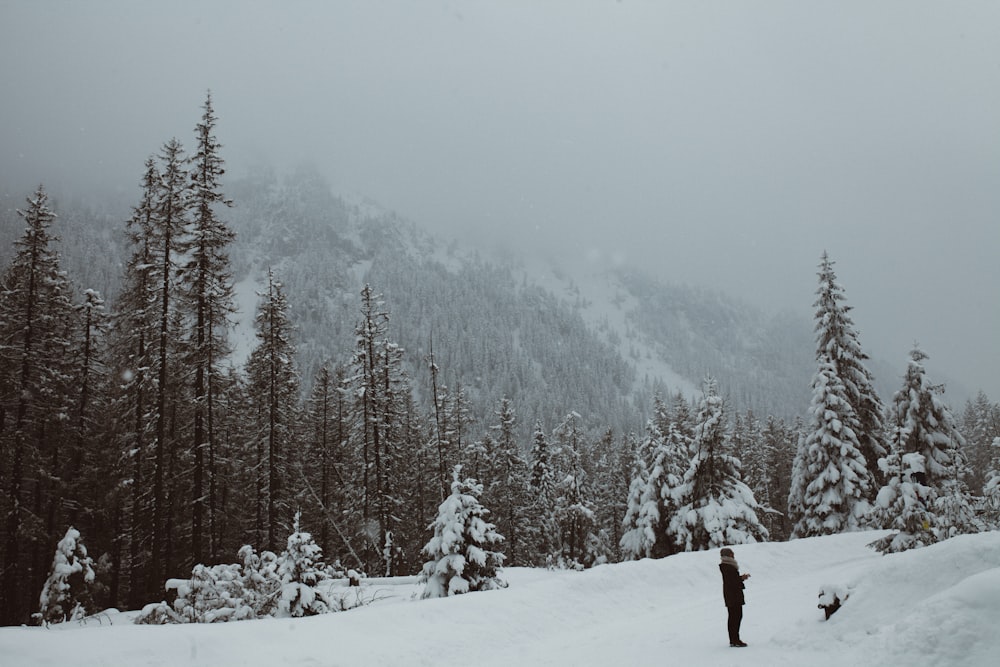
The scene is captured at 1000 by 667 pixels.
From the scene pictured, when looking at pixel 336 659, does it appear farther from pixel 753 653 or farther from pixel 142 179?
pixel 142 179

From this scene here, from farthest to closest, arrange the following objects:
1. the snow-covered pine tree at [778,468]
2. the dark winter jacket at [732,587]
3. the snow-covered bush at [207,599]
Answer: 1. the snow-covered pine tree at [778,468]
2. the snow-covered bush at [207,599]
3. the dark winter jacket at [732,587]

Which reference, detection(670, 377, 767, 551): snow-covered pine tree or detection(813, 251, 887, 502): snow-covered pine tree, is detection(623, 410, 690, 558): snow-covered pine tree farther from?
detection(813, 251, 887, 502): snow-covered pine tree

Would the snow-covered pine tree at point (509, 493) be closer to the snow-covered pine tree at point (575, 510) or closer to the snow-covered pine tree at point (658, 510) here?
the snow-covered pine tree at point (575, 510)

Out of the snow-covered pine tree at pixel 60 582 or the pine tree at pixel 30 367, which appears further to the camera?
the pine tree at pixel 30 367

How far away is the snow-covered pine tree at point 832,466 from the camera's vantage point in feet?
92.0

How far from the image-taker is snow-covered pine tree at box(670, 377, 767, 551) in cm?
2642

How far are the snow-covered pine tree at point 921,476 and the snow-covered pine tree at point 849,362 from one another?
143cm

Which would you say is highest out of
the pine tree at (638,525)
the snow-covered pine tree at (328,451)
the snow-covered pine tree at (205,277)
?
the snow-covered pine tree at (205,277)

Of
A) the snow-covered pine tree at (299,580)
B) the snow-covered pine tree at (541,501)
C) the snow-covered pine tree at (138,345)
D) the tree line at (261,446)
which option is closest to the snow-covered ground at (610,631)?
the snow-covered pine tree at (299,580)

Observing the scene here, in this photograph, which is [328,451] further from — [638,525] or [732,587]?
[732,587]

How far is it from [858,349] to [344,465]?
30223mm

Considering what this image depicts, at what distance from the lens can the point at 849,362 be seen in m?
30.3

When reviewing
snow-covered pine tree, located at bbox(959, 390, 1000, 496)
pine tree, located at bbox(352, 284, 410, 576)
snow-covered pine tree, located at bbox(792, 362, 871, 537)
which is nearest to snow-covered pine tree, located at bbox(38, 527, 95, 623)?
pine tree, located at bbox(352, 284, 410, 576)

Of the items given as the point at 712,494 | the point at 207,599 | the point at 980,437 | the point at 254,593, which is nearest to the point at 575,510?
the point at 712,494
